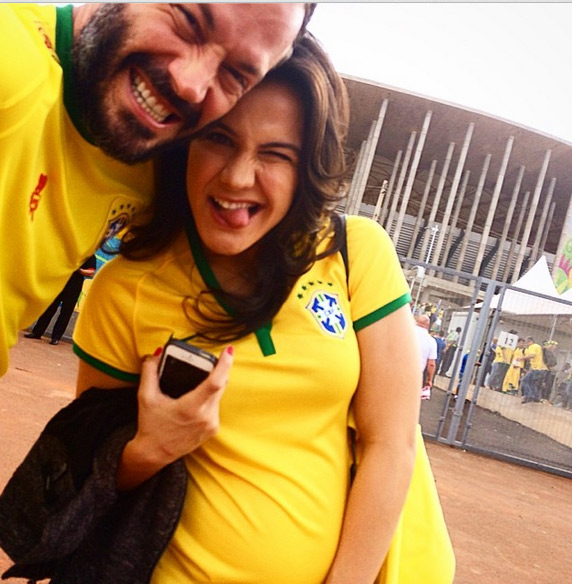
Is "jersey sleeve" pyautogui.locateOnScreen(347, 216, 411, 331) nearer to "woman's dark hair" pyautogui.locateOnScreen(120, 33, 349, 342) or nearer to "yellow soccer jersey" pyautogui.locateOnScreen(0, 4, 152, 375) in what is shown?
"woman's dark hair" pyautogui.locateOnScreen(120, 33, 349, 342)

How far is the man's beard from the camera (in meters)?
1.02

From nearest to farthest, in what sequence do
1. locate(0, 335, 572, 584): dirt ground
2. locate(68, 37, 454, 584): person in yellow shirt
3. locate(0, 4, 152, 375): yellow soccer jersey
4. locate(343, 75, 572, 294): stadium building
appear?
locate(0, 4, 152, 375): yellow soccer jersey → locate(68, 37, 454, 584): person in yellow shirt → locate(0, 335, 572, 584): dirt ground → locate(343, 75, 572, 294): stadium building

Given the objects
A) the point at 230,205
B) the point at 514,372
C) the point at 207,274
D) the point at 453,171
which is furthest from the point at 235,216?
the point at 453,171

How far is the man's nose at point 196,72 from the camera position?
1.01 metres

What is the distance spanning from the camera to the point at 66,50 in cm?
105

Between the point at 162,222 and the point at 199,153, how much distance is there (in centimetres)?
22

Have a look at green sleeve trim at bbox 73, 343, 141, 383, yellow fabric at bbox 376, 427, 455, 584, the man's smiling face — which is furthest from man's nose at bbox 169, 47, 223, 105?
yellow fabric at bbox 376, 427, 455, 584

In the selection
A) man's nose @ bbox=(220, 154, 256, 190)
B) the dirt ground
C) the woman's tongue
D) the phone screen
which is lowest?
the dirt ground

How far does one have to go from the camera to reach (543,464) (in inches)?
333

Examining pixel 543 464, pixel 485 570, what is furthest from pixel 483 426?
pixel 485 570

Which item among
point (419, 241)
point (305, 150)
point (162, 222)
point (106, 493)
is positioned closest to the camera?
point (106, 493)

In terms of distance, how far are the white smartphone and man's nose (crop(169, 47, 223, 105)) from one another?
0.42 meters

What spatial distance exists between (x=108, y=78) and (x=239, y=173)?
27 cm

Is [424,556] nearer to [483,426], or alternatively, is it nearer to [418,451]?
[418,451]
